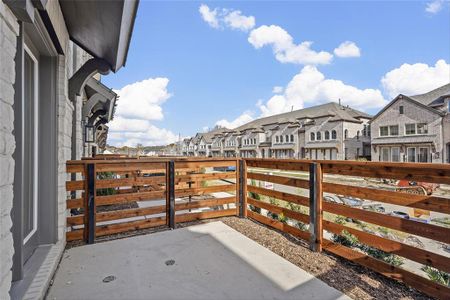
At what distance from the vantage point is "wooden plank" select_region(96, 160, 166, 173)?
3.45 m

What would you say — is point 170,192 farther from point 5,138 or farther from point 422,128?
point 422,128

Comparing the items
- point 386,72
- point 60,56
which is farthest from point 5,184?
point 386,72

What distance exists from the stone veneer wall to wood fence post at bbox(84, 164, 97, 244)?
1.89 m

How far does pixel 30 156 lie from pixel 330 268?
3336mm

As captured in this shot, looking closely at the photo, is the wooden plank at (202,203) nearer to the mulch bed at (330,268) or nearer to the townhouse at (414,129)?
the mulch bed at (330,268)

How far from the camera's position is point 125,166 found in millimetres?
3623

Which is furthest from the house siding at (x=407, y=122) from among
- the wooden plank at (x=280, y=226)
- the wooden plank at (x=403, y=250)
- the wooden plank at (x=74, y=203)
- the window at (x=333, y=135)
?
the wooden plank at (x=74, y=203)

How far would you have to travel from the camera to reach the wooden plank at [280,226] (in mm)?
3344

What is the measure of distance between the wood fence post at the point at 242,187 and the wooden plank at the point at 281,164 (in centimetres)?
Result: 11

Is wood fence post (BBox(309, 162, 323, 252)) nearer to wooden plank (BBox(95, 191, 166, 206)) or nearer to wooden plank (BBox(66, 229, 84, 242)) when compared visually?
wooden plank (BBox(95, 191, 166, 206))

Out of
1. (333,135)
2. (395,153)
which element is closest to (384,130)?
(395,153)

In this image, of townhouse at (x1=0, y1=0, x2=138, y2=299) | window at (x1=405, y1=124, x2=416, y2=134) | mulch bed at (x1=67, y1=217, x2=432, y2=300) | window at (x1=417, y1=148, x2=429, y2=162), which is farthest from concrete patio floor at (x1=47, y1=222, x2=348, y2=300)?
window at (x1=405, y1=124, x2=416, y2=134)

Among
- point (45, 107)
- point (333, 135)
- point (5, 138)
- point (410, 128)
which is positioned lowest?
point (5, 138)

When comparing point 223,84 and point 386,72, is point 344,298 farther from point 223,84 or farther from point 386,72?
point 386,72
